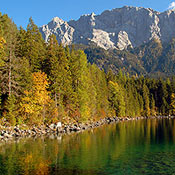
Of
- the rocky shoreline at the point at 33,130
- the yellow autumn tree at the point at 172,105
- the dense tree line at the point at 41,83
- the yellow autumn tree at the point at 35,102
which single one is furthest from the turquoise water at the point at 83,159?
the yellow autumn tree at the point at 172,105

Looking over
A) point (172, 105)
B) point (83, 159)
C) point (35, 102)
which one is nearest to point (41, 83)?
point (35, 102)

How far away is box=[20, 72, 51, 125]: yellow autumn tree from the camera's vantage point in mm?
54656

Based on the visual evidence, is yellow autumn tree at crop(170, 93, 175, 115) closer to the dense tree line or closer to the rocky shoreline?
the dense tree line

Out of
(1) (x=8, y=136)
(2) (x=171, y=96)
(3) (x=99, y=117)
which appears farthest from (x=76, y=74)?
(2) (x=171, y=96)

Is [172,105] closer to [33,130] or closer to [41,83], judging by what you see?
[41,83]

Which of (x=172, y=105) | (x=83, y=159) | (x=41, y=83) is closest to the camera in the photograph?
(x=83, y=159)

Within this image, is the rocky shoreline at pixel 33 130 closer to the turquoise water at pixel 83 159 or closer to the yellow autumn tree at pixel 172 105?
the turquoise water at pixel 83 159

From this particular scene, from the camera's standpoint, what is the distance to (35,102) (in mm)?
56531

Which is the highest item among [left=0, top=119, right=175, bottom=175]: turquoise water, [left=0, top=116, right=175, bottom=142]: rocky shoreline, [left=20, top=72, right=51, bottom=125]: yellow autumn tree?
[left=20, top=72, right=51, bottom=125]: yellow autumn tree

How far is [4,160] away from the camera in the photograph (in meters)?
29.2

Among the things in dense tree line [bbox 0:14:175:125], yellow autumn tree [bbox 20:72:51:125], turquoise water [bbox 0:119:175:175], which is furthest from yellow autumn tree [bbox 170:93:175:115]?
turquoise water [bbox 0:119:175:175]

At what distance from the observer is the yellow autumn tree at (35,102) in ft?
179

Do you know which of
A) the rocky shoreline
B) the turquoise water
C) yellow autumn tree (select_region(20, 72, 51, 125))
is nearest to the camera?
the turquoise water

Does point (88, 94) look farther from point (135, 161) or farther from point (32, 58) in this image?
point (135, 161)
